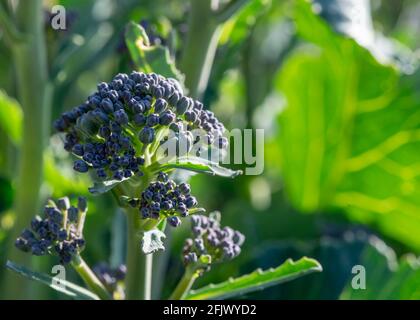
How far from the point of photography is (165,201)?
2.46 ft

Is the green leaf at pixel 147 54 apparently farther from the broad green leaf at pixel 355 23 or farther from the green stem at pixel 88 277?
the broad green leaf at pixel 355 23

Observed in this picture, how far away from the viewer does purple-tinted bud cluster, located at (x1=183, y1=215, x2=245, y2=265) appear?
86 centimetres

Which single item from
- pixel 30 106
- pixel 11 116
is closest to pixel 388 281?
pixel 30 106

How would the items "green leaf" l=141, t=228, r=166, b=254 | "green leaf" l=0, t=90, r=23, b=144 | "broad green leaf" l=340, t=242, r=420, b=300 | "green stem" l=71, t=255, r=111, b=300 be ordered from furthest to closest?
"green leaf" l=0, t=90, r=23, b=144
"broad green leaf" l=340, t=242, r=420, b=300
"green stem" l=71, t=255, r=111, b=300
"green leaf" l=141, t=228, r=166, b=254

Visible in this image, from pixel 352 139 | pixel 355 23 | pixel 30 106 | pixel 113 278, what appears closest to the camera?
pixel 113 278

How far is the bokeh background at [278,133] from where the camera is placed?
3.78ft

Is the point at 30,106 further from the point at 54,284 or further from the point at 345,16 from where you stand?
the point at 345,16

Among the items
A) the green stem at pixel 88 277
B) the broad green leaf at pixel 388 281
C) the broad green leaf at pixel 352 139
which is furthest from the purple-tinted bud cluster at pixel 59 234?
the broad green leaf at pixel 352 139

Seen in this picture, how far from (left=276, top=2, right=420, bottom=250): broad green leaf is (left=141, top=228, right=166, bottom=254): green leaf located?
0.93m

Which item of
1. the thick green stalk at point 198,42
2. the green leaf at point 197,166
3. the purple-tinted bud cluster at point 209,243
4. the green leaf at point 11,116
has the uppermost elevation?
the green leaf at point 11,116

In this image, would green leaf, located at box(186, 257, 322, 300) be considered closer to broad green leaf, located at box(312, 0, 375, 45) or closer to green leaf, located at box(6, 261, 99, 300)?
green leaf, located at box(6, 261, 99, 300)

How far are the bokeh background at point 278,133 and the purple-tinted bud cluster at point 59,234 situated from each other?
0.66 ft

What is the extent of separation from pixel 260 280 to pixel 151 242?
7.4 inches

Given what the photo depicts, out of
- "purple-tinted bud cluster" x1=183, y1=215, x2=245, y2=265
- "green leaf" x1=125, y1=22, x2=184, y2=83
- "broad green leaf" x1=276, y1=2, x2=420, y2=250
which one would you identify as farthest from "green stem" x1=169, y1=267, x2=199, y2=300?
"broad green leaf" x1=276, y1=2, x2=420, y2=250
